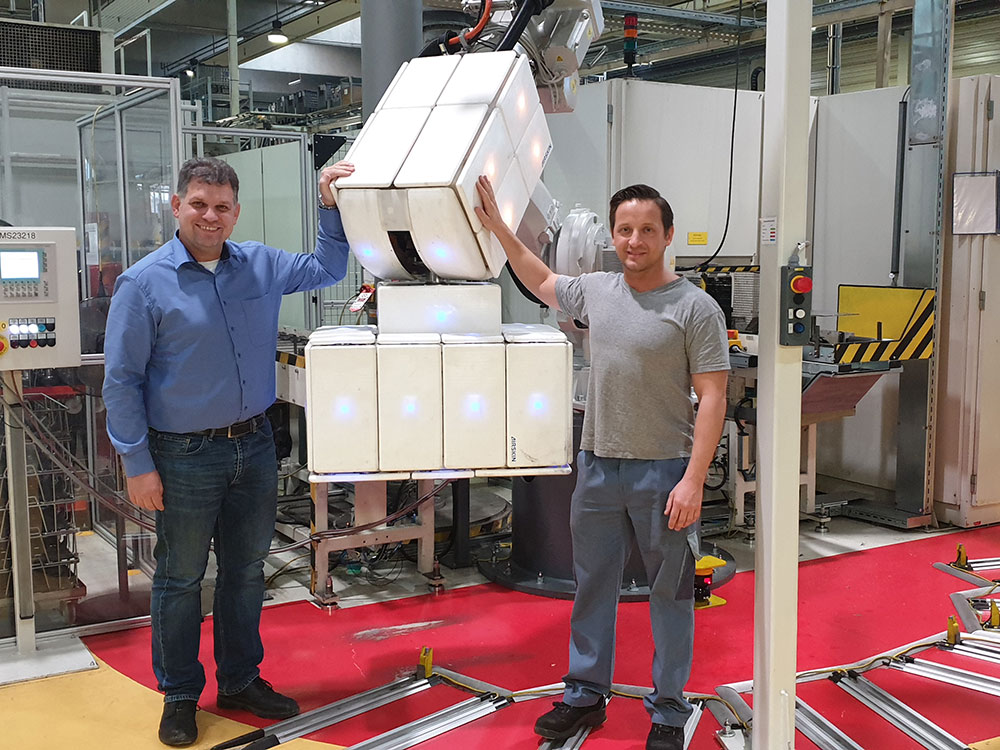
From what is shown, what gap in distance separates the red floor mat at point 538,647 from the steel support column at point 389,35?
225 cm

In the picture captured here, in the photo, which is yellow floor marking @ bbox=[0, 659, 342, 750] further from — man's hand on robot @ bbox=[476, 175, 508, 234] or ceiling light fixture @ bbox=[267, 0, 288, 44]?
ceiling light fixture @ bbox=[267, 0, 288, 44]

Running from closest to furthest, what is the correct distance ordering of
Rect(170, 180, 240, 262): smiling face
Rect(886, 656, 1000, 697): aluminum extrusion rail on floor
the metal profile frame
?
Rect(170, 180, 240, 262): smiling face, Rect(886, 656, 1000, 697): aluminum extrusion rail on floor, the metal profile frame

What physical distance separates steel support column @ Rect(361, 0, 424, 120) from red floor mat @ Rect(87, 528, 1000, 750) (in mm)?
2249

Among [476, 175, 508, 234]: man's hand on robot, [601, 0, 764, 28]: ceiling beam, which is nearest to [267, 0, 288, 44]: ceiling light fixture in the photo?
[601, 0, 764, 28]: ceiling beam

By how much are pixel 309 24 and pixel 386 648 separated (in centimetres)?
581

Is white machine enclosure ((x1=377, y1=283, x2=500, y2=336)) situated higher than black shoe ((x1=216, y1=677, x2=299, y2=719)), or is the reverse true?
white machine enclosure ((x1=377, y1=283, x2=500, y2=336))

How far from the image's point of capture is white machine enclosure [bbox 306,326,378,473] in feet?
8.45

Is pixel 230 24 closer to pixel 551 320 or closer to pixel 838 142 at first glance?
pixel 551 320

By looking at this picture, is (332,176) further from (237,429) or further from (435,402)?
(237,429)

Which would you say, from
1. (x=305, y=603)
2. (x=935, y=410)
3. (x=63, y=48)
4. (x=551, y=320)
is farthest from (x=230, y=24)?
(x=935, y=410)

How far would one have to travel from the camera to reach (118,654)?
145 inches

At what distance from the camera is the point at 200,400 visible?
292cm

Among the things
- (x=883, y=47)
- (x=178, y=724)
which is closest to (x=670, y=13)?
(x=883, y=47)

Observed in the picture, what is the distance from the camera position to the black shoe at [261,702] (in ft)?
10.4
